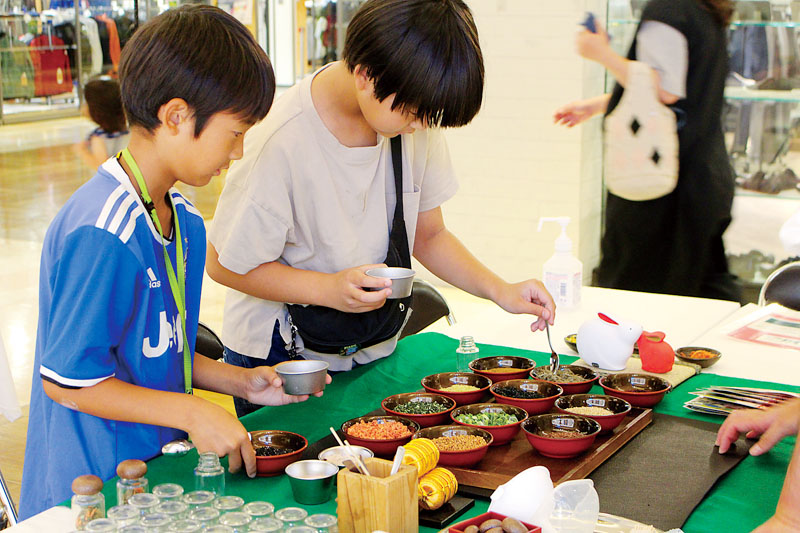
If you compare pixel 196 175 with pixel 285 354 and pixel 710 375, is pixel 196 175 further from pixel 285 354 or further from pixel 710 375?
pixel 710 375

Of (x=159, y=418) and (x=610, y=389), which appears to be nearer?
(x=159, y=418)

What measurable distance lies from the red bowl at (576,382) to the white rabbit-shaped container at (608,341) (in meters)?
0.08

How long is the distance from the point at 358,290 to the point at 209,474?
0.48 meters

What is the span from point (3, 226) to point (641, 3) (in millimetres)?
5145

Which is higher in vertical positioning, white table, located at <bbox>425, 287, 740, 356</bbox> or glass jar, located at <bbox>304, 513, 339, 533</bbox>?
glass jar, located at <bbox>304, 513, 339, 533</bbox>

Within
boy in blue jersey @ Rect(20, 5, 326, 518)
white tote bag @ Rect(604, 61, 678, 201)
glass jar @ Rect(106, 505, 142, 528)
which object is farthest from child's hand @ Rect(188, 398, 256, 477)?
white tote bag @ Rect(604, 61, 678, 201)

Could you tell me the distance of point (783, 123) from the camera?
4430mm

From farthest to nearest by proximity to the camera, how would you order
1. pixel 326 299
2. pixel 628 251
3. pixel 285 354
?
pixel 628 251 < pixel 285 354 < pixel 326 299

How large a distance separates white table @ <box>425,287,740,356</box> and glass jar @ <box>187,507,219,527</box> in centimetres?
123

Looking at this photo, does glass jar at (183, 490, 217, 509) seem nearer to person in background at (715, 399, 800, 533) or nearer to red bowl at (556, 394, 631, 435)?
red bowl at (556, 394, 631, 435)

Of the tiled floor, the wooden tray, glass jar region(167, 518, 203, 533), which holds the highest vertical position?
glass jar region(167, 518, 203, 533)

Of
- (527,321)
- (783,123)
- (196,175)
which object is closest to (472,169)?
(783,123)

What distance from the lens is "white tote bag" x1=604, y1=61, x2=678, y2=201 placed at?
3676 millimetres

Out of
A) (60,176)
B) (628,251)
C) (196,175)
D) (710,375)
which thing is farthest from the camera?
(60,176)
